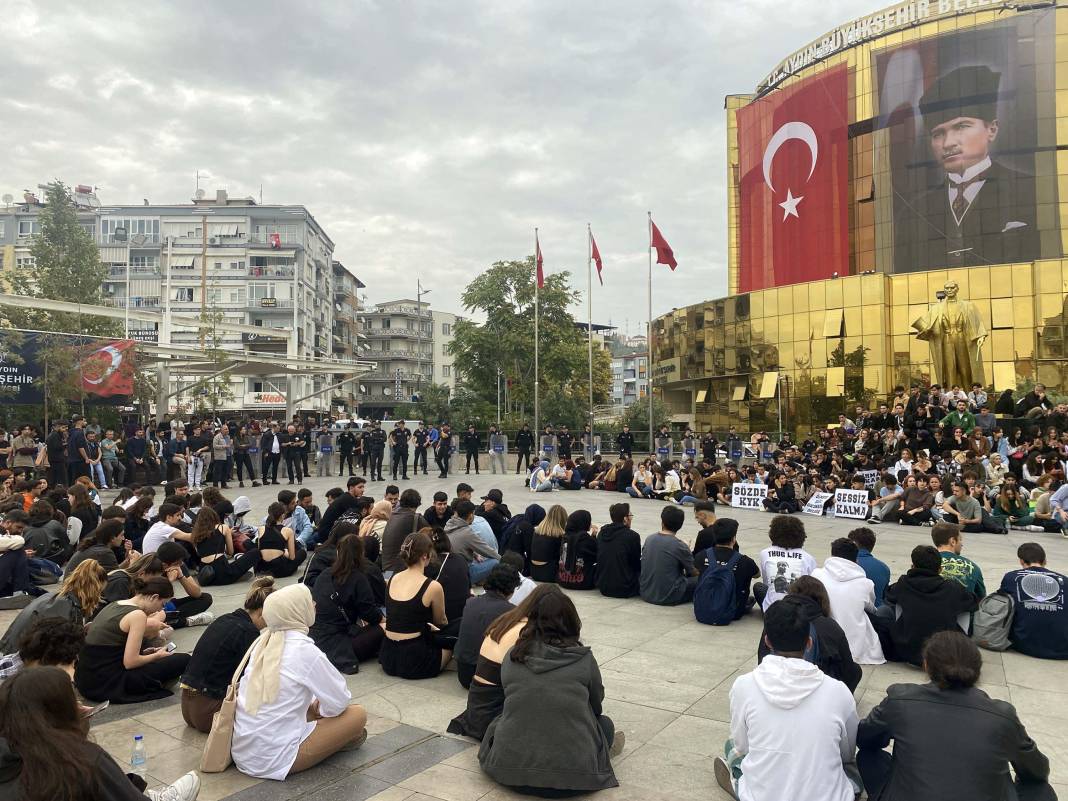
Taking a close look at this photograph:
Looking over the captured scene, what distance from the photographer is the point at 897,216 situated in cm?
4234

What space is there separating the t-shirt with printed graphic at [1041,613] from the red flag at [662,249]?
2451cm

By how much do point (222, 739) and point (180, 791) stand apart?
74 cm

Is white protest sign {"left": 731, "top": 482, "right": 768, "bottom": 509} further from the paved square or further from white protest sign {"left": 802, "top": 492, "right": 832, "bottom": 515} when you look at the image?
the paved square

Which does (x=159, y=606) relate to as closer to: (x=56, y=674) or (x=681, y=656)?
(x=56, y=674)

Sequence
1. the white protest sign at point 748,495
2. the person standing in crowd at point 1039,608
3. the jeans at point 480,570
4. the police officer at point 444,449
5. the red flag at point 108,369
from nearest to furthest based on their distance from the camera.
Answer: the person standing in crowd at point 1039,608 → the jeans at point 480,570 → the white protest sign at point 748,495 → the red flag at point 108,369 → the police officer at point 444,449

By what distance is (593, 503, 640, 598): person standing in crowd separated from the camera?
9.07 meters

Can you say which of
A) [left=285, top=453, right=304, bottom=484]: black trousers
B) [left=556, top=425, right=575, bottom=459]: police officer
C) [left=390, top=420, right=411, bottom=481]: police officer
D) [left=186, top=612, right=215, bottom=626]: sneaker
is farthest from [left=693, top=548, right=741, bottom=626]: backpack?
[left=556, top=425, right=575, bottom=459]: police officer

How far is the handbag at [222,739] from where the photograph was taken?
4.55 meters

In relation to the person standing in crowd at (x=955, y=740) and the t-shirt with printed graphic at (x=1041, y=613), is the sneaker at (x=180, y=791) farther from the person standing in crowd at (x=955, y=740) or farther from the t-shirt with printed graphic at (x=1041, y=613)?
the t-shirt with printed graphic at (x=1041, y=613)

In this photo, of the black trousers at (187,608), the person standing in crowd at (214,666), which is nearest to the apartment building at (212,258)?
the black trousers at (187,608)

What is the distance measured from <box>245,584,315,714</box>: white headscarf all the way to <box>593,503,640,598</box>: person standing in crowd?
16.2 ft

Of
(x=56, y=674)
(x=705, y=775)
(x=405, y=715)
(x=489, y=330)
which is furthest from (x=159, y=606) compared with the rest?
(x=489, y=330)

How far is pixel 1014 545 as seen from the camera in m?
12.9

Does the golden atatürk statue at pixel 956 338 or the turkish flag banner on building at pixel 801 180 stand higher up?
the turkish flag banner on building at pixel 801 180
